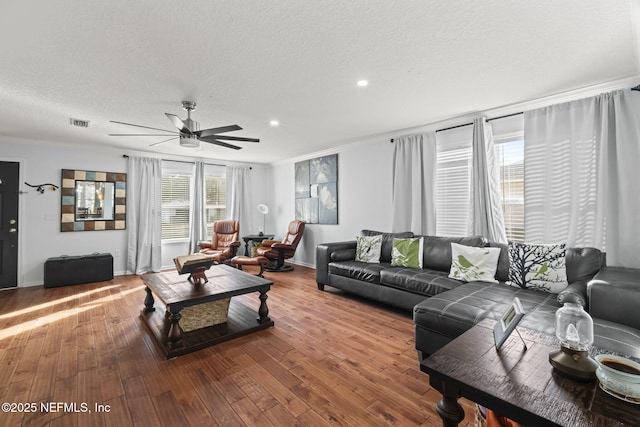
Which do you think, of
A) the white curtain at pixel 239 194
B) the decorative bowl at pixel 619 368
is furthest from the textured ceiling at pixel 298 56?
the white curtain at pixel 239 194

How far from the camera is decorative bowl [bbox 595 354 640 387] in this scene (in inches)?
35.1

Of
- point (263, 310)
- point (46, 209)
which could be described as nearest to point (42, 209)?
point (46, 209)

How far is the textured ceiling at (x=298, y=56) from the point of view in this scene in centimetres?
171

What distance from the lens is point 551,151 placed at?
301 cm

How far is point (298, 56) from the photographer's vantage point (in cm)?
221

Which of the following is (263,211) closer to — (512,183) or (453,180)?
(453,180)

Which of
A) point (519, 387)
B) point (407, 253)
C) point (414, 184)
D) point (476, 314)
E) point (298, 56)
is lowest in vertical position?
point (476, 314)

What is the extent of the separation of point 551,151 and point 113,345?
4.89 m

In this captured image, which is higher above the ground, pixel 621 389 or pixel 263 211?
pixel 263 211

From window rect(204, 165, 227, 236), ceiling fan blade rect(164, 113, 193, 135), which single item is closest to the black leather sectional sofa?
ceiling fan blade rect(164, 113, 193, 135)

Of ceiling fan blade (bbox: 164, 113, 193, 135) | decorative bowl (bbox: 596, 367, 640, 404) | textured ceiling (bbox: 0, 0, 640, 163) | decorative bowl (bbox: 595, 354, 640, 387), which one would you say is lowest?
decorative bowl (bbox: 596, 367, 640, 404)

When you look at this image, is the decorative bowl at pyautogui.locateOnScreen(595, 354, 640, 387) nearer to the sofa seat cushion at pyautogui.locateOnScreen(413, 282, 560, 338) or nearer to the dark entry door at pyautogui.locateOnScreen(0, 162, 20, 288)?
the sofa seat cushion at pyautogui.locateOnScreen(413, 282, 560, 338)

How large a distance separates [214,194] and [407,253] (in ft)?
16.1

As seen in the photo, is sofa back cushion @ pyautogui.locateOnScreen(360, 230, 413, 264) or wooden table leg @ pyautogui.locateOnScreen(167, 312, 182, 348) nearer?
wooden table leg @ pyautogui.locateOnScreen(167, 312, 182, 348)
